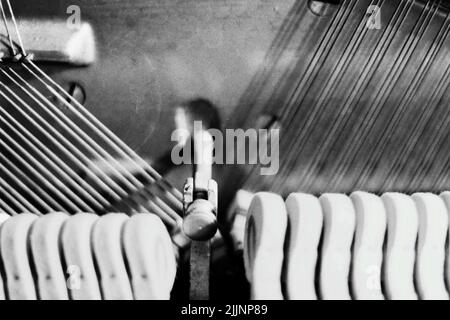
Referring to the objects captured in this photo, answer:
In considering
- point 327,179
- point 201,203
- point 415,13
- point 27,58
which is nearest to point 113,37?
point 27,58

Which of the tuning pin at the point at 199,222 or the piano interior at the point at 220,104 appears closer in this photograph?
the tuning pin at the point at 199,222

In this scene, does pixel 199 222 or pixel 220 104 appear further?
pixel 220 104

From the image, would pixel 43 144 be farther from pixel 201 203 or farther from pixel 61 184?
pixel 201 203

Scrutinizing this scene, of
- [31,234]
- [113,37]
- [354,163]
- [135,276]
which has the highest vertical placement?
[113,37]

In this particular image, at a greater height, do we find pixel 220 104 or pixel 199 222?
pixel 220 104

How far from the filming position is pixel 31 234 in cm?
162

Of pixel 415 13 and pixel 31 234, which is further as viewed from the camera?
pixel 415 13

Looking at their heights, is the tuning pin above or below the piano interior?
below

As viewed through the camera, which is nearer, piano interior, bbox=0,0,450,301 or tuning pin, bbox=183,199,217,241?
tuning pin, bbox=183,199,217,241

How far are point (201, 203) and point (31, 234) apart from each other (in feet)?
1.82

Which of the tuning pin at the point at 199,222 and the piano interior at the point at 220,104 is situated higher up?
the piano interior at the point at 220,104
